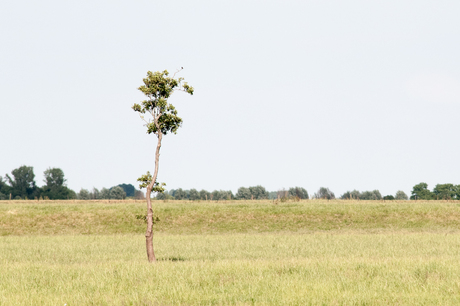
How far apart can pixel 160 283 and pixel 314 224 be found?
45047 millimetres

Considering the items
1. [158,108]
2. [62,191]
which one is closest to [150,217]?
[158,108]

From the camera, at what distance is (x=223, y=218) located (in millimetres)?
62625

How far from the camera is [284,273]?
66.3 feet

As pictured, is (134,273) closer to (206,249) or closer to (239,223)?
(206,249)

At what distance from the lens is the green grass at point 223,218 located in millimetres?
58375

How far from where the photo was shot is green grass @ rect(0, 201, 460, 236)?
58.4 meters

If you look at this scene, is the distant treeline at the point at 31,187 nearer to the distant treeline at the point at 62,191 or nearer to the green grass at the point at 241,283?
the distant treeline at the point at 62,191

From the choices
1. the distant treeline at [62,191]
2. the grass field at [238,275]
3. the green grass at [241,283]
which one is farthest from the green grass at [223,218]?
the distant treeline at [62,191]

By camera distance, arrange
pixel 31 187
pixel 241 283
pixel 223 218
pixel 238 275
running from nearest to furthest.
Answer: pixel 241 283
pixel 238 275
pixel 223 218
pixel 31 187

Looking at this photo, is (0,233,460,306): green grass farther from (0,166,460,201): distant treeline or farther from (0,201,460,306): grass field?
(0,166,460,201): distant treeline

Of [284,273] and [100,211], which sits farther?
A: [100,211]

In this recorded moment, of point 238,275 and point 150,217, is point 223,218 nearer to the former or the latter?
point 150,217

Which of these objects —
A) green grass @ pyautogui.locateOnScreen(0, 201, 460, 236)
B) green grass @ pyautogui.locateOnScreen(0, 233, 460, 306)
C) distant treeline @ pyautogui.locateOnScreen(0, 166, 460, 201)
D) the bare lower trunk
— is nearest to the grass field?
green grass @ pyautogui.locateOnScreen(0, 233, 460, 306)

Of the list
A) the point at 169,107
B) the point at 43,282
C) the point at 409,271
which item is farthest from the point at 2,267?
the point at 409,271
